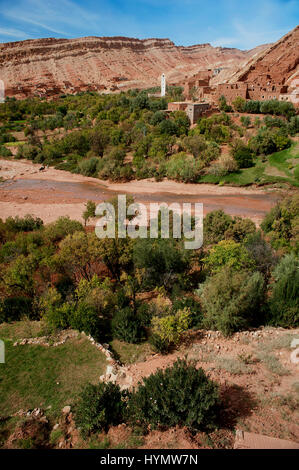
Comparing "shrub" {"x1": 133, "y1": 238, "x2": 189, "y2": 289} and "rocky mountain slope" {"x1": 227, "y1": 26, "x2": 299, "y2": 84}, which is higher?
"rocky mountain slope" {"x1": 227, "y1": 26, "x2": 299, "y2": 84}

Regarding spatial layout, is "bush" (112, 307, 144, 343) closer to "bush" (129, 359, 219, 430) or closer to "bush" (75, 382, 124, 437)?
"bush" (75, 382, 124, 437)

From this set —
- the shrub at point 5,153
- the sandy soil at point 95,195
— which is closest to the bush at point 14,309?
the sandy soil at point 95,195

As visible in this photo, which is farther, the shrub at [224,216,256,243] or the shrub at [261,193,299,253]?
the shrub at [224,216,256,243]

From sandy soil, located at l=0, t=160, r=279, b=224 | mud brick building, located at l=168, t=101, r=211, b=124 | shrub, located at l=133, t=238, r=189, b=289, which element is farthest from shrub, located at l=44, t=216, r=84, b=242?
mud brick building, located at l=168, t=101, r=211, b=124

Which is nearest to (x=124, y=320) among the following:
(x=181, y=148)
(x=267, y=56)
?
(x=181, y=148)

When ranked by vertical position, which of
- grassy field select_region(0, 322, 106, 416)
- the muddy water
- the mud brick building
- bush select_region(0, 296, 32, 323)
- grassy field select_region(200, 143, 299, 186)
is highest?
the mud brick building

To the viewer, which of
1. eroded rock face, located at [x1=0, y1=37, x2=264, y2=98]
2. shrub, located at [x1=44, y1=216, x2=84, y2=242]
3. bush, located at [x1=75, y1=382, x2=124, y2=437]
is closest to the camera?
bush, located at [x1=75, y1=382, x2=124, y2=437]

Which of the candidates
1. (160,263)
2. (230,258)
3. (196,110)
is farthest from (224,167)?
(230,258)

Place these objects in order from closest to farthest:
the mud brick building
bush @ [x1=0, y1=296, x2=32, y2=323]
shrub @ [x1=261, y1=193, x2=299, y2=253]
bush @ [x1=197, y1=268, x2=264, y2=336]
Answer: bush @ [x1=197, y1=268, x2=264, y2=336]
bush @ [x1=0, y1=296, x2=32, y2=323]
shrub @ [x1=261, y1=193, x2=299, y2=253]
the mud brick building
